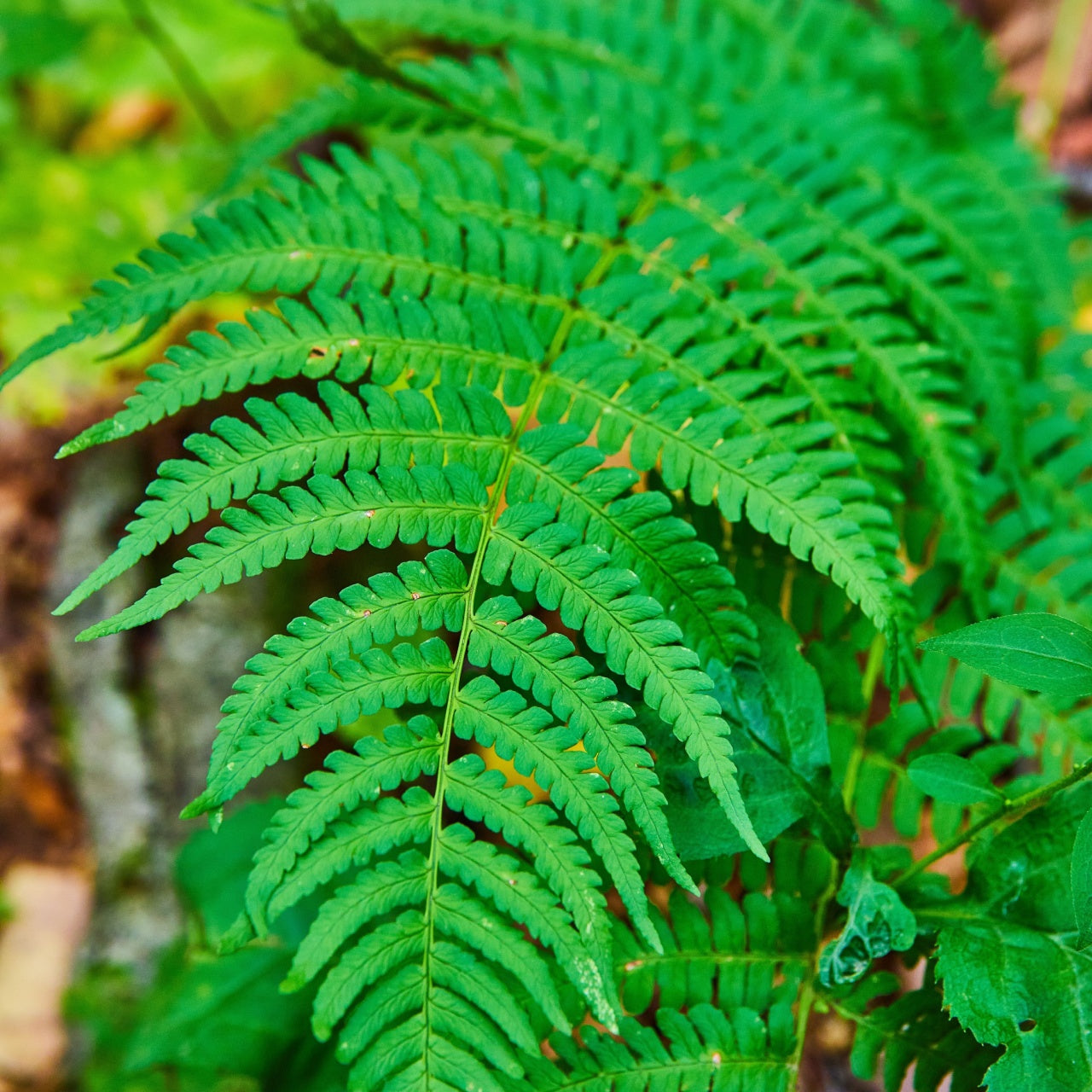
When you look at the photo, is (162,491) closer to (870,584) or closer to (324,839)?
(324,839)

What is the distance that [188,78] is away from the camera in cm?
332

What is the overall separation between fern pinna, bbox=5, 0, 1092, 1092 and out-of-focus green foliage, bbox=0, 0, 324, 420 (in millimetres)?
1635

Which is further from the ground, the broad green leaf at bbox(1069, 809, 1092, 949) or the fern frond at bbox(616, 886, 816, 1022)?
the broad green leaf at bbox(1069, 809, 1092, 949)

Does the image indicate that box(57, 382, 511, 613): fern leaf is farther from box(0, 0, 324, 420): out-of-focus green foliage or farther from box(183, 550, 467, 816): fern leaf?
box(0, 0, 324, 420): out-of-focus green foliage

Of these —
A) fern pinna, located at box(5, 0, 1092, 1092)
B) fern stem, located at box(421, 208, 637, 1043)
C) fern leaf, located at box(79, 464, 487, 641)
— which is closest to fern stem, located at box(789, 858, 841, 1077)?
fern pinna, located at box(5, 0, 1092, 1092)

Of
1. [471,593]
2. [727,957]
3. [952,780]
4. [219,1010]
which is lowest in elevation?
[219,1010]

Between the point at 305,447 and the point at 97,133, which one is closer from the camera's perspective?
the point at 305,447

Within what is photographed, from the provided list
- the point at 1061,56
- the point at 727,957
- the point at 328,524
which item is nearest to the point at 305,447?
the point at 328,524

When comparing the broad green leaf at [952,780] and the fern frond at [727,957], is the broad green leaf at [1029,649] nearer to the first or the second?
the broad green leaf at [952,780]

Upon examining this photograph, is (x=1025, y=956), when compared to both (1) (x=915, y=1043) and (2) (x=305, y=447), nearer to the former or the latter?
(1) (x=915, y=1043)

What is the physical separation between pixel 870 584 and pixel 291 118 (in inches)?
57.6

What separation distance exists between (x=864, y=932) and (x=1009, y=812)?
0.27 meters

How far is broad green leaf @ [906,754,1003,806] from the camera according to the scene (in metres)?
1.21

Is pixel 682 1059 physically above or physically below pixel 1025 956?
below
